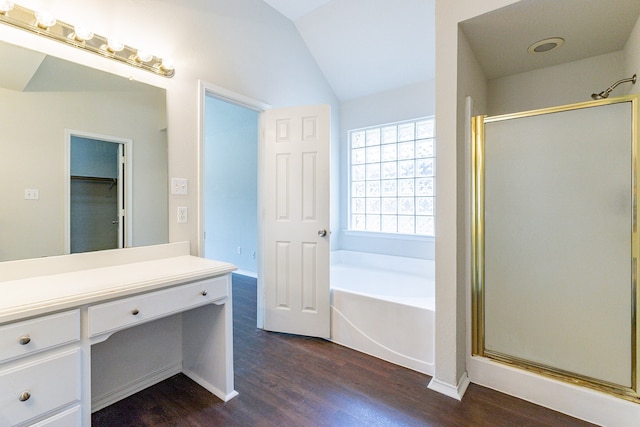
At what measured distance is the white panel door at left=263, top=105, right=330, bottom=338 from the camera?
2.49 meters

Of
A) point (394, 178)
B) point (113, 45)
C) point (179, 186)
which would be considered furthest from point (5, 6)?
point (394, 178)

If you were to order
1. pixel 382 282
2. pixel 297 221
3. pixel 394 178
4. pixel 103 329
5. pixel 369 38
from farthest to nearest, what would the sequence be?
1. pixel 394 178
2. pixel 382 282
3. pixel 369 38
4. pixel 297 221
5. pixel 103 329

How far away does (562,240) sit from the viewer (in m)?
1.66

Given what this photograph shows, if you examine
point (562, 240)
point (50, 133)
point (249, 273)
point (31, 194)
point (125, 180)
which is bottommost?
point (249, 273)

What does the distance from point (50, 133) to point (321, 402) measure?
2.06 metres

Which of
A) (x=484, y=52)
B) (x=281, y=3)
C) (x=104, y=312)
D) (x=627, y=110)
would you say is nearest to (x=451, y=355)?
(x=627, y=110)

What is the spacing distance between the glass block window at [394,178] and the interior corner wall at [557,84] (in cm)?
73

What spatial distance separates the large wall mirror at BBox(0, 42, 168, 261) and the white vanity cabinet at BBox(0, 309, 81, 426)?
1.90 feet

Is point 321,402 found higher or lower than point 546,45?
lower

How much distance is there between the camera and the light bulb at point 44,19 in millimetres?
1375

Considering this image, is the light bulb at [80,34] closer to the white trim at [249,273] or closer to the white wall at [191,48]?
the white wall at [191,48]

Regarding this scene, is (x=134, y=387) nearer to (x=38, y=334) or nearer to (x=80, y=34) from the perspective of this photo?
(x=38, y=334)

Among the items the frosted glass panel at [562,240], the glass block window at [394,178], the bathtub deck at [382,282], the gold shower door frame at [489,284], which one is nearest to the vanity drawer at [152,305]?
the bathtub deck at [382,282]

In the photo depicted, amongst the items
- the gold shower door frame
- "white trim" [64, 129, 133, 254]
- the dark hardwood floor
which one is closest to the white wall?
"white trim" [64, 129, 133, 254]
